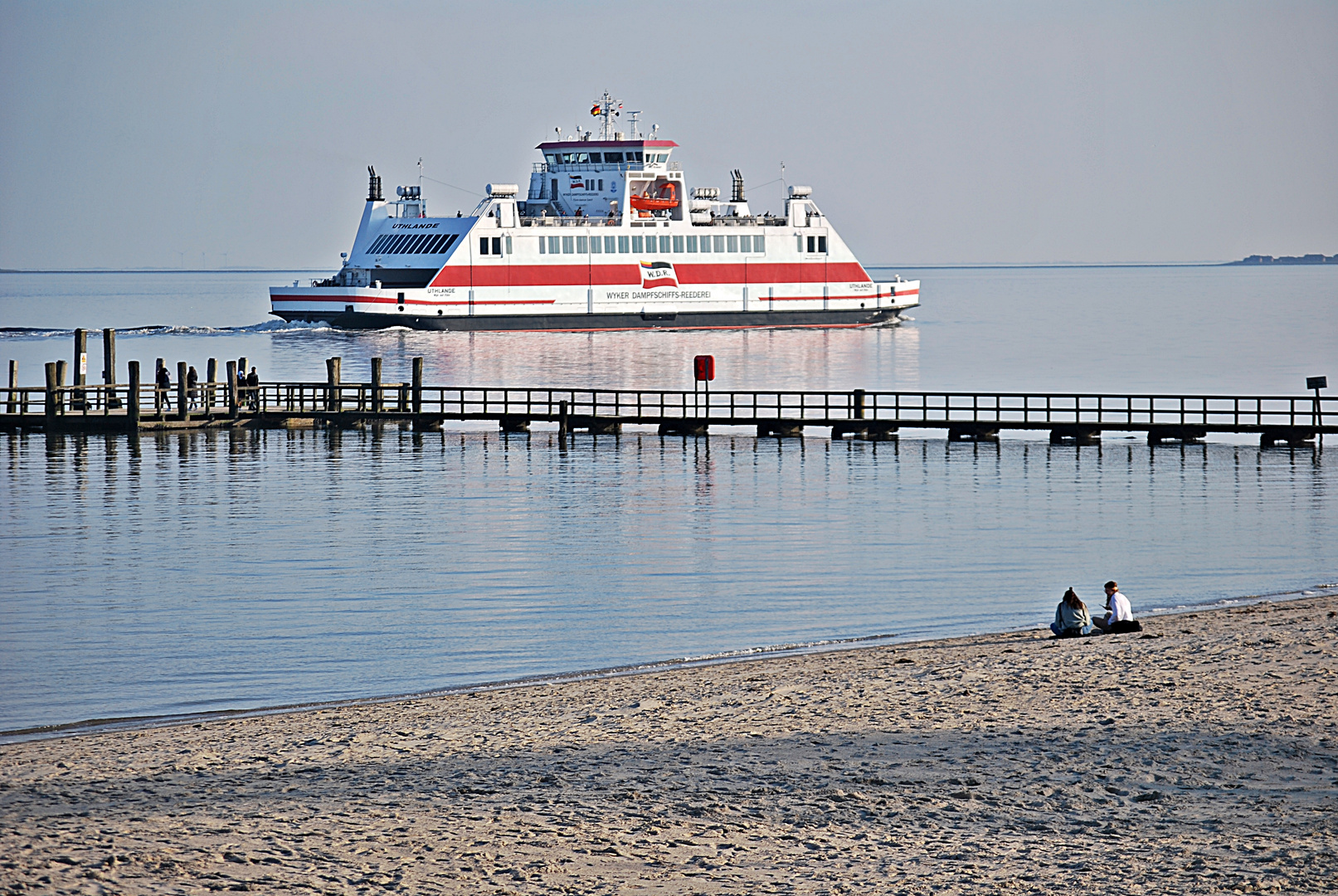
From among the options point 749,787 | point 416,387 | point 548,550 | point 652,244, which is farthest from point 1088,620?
point 652,244

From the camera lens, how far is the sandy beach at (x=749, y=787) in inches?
339

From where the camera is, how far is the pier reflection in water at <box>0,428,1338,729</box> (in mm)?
16672

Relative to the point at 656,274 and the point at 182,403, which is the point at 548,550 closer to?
the point at 182,403

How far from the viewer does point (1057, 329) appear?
377ft

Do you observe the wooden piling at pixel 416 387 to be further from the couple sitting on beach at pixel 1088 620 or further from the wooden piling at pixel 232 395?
the couple sitting on beach at pixel 1088 620

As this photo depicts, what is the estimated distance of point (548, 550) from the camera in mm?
23672

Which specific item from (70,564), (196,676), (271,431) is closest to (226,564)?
(70,564)

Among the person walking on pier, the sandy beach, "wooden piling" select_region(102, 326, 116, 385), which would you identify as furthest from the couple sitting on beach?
"wooden piling" select_region(102, 326, 116, 385)

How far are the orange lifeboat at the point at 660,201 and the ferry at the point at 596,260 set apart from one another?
0.06 metres

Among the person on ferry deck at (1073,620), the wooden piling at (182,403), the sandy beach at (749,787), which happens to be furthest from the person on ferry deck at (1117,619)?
the wooden piling at (182,403)

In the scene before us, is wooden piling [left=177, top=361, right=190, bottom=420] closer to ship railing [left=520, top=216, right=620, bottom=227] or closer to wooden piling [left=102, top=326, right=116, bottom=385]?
wooden piling [left=102, top=326, right=116, bottom=385]

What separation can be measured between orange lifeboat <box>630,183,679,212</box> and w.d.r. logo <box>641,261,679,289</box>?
9.46ft

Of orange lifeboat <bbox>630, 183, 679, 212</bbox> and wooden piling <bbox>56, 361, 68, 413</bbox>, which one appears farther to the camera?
orange lifeboat <bbox>630, 183, 679, 212</bbox>

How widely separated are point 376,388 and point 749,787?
105 feet
